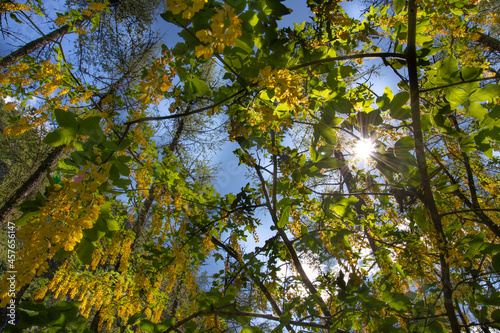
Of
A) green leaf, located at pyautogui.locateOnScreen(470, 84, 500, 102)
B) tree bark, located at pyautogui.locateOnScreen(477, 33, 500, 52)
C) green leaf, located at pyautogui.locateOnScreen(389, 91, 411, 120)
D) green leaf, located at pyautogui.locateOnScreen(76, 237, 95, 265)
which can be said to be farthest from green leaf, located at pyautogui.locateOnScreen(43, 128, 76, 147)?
tree bark, located at pyautogui.locateOnScreen(477, 33, 500, 52)

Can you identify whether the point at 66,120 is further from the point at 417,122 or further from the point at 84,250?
the point at 417,122

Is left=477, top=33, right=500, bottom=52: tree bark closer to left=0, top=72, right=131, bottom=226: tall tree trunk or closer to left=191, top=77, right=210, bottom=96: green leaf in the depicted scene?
left=191, top=77, right=210, bottom=96: green leaf

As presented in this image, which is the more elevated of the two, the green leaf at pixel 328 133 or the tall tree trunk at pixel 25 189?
the tall tree trunk at pixel 25 189

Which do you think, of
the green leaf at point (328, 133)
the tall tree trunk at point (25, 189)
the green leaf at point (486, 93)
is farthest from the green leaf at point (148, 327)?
the tall tree trunk at point (25, 189)

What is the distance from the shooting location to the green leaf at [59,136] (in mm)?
903

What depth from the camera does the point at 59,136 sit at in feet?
3.03

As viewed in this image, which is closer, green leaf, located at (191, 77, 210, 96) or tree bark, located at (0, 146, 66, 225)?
green leaf, located at (191, 77, 210, 96)

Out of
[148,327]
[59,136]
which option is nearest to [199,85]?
[59,136]

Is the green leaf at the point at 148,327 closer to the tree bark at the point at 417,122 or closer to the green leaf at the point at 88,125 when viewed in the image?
the green leaf at the point at 88,125

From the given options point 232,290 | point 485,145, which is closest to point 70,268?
point 232,290

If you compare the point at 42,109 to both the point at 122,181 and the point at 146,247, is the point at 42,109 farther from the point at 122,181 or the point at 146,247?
the point at 122,181

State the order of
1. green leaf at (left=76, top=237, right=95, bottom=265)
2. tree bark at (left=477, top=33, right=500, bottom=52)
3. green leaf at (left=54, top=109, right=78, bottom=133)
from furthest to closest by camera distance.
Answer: tree bark at (left=477, top=33, right=500, bottom=52)
green leaf at (left=76, top=237, right=95, bottom=265)
green leaf at (left=54, top=109, right=78, bottom=133)

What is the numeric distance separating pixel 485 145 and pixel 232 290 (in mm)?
1717

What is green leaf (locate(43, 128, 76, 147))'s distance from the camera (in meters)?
0.90
